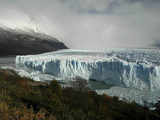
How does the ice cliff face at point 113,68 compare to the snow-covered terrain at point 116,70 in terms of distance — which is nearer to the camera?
the snow-covered terrain at point 116,70

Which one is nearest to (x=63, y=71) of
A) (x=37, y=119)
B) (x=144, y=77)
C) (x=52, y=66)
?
(x=52, y=66)

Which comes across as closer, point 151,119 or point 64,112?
point 64,112

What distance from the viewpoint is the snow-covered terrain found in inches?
628

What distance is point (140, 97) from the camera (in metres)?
13.6

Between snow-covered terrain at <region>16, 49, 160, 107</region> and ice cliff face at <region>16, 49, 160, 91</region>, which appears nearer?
snow-covered terrain at <region>16, 49, 160, 107</region>

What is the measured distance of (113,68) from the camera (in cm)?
1858

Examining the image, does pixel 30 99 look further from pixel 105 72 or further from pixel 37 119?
pixel 105 72

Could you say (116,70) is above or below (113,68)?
below

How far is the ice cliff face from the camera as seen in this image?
16.5 meters

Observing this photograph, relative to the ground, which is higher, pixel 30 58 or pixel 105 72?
pixel 30 58

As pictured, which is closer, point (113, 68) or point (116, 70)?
point (116, 70)

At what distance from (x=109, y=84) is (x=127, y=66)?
10.8ft

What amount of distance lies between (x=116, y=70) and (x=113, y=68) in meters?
0.44

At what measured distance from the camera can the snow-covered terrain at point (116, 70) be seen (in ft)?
52.3
